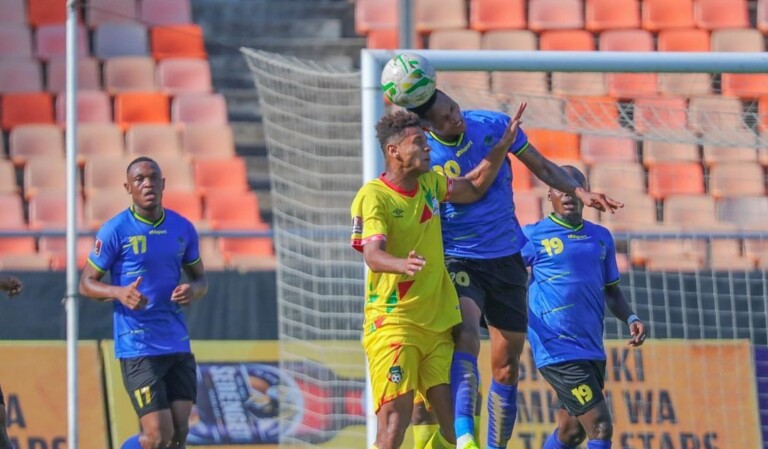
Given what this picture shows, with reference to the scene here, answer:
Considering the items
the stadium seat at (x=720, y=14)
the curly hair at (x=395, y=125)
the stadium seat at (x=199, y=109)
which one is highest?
the stadium seat at (x=720, y=14)

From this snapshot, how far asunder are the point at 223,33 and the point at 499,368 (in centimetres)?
855

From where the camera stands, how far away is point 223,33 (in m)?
15.0

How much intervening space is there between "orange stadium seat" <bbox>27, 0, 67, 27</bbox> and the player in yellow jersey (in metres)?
9.36

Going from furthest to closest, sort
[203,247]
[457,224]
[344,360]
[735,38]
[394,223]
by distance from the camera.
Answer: [735,38], [203,247], [344,360], [457,224], [394,223]

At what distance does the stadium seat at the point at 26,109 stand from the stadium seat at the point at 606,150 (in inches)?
220

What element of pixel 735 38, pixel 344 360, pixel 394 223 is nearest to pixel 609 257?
pixel 394 223

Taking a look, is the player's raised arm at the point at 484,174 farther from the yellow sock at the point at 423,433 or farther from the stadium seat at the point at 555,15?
the stadium seat at the point at 555,15

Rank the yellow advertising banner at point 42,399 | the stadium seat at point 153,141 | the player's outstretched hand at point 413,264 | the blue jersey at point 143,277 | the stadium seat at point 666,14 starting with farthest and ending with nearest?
the stadium seat at point 666,14
the stadium seat at point 153,141
the yellow advertising banner at point 42,399
the blue jersey at point 143,277
the player's outstretched hand at point 413,264

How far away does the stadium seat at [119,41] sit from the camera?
14.8 m

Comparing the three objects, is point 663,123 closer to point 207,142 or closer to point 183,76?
Result: point 207,142

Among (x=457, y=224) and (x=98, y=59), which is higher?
(x=98, y=59)

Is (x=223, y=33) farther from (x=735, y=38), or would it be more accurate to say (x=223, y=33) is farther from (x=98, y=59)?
(x=735, y=38)

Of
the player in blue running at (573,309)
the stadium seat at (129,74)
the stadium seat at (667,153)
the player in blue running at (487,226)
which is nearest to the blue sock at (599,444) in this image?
the player in blue running at (573,309)

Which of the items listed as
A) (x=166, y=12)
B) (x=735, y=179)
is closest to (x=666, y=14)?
(x=735, y=179)
